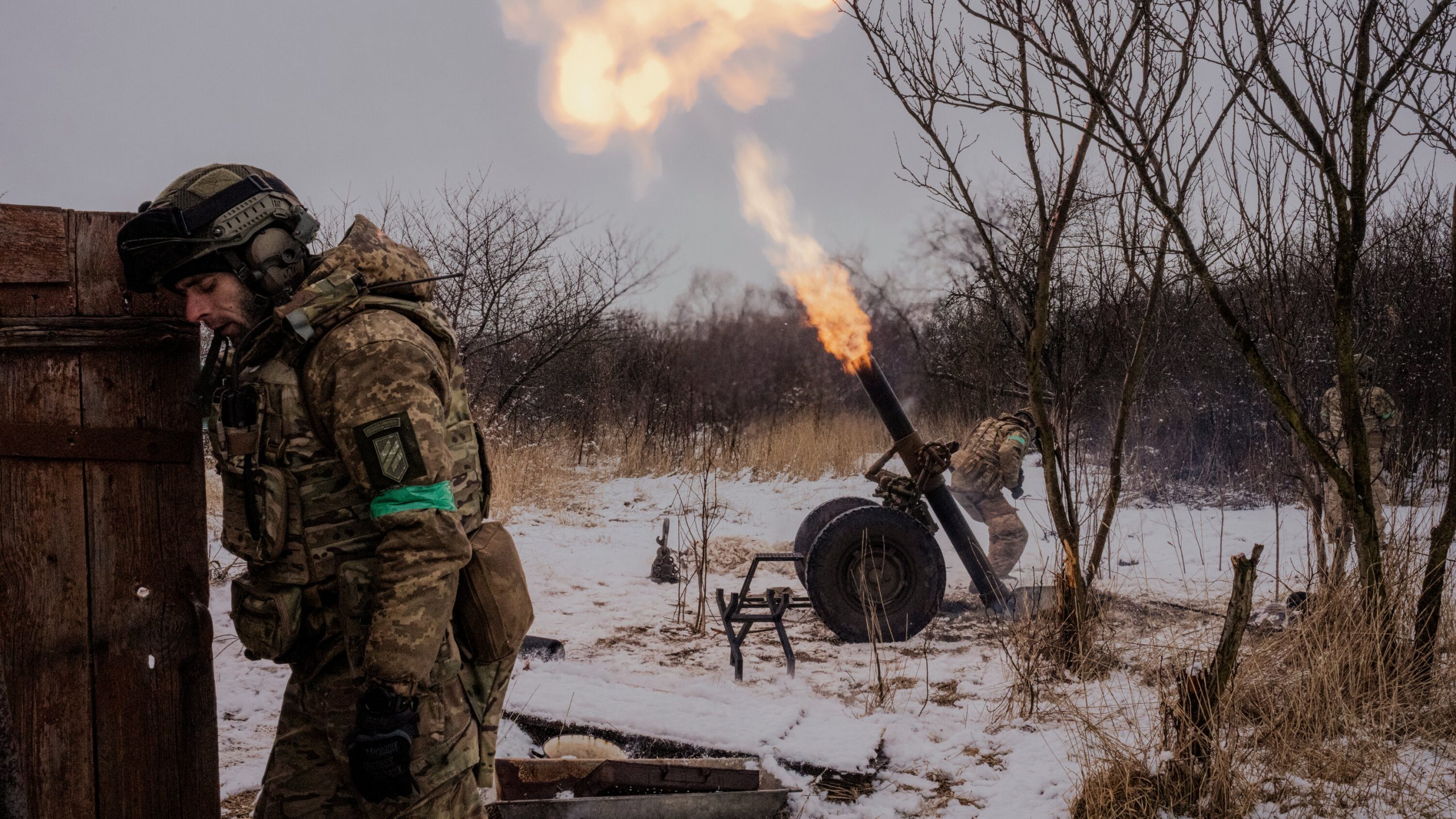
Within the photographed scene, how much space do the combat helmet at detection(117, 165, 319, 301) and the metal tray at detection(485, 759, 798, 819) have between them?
1.80 meters

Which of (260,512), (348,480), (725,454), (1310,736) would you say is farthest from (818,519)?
(725,454)

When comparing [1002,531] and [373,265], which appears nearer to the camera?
[373,265]

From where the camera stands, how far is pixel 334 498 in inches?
86.7

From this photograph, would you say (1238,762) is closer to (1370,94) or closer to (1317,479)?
(1370,94)

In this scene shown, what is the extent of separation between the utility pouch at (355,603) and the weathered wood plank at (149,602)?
45 centimetres

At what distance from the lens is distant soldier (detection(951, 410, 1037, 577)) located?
8133 millimetres

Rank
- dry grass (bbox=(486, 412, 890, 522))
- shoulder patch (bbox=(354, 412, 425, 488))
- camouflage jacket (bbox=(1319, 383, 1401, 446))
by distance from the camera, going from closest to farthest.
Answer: shoulder patch (bbox=(354, 412, 425, 488)), camouflage jacket (bbox=(1319, 383, 1401, 446)), dry grass (bbox=(486, 412, 890, 522))

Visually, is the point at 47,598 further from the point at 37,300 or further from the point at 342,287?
the point at 342,287

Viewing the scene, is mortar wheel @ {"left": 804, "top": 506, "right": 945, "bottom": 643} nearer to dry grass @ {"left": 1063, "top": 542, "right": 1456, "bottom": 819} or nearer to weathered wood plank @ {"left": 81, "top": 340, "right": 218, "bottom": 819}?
dry grass @ {"left": 1063, "top": 542, "right": 1456, "bottom": 819}

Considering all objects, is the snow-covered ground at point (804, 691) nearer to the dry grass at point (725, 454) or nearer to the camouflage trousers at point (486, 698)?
the camouflage trousers at point (486, 698)

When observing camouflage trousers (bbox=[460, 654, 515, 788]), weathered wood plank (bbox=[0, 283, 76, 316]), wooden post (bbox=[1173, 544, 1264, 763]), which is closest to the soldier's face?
weathered wood plank (bbox=[0, 283, 76, 316])

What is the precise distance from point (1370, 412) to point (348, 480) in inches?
344

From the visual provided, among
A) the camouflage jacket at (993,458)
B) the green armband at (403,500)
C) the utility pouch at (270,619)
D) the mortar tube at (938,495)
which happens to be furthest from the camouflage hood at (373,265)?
the camouflage jacket at (993,458)

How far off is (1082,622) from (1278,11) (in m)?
3.33
